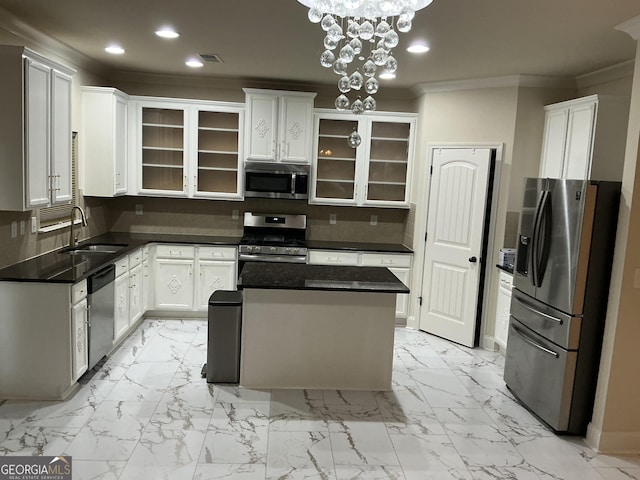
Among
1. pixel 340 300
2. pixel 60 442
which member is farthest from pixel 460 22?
pixel 60 442

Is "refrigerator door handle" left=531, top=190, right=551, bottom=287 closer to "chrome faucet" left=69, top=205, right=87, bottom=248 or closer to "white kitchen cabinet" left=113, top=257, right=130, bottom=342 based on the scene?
"white kitchen cabinet" left=113, top=257, right=130, bottom=342

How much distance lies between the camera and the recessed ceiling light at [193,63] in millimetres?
4695

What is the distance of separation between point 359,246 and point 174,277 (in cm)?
210

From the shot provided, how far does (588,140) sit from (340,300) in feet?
7.87

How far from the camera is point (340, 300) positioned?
3.75 meters

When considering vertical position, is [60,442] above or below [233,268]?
below

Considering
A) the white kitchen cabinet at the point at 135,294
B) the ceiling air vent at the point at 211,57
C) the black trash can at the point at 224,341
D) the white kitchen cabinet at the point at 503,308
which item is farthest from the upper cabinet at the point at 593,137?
the white kitchen cabinet at the point at 135,294

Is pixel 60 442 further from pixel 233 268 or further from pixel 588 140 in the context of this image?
pixel 588 140

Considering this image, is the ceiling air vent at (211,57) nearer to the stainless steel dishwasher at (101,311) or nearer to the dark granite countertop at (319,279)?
the dark granite countertop at (319,279)

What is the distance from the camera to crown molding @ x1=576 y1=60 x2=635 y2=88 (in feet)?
13.0

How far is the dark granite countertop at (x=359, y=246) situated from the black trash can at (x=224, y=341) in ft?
6.04

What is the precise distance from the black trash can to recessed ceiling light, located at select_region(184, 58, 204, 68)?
235 cm

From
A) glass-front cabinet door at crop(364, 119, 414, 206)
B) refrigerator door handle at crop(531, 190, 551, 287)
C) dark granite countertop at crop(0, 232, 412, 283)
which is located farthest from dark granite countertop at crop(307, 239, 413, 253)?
refrigerator door handle at crop(531, 190, 551, 287)

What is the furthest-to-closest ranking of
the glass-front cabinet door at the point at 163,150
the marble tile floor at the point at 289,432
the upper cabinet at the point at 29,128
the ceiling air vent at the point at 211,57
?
the glass-front cabinet door at the point at 163,150 → the ceiling air vent at the point at 211,57 → the upper cabinet at the point at 29,128 → the marble tile floor at the point at 289,432
